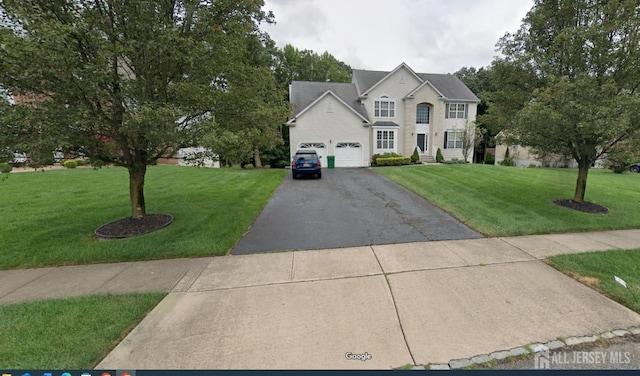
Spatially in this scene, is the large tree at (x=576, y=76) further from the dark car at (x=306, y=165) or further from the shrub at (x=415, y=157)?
the shrub at (x=415, y=157)

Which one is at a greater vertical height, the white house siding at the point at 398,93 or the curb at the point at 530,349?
the white house siding at the point at 398,93

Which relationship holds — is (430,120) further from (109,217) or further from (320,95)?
(109,217)

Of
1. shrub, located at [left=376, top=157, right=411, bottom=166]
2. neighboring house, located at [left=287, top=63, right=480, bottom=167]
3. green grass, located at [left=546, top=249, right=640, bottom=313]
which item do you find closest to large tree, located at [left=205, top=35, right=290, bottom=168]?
green grass, located at [left=546, top=249, right=640, bottom=313]

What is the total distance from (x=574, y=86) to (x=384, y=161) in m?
15.3

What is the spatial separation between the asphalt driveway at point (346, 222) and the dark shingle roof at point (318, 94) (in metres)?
14.4

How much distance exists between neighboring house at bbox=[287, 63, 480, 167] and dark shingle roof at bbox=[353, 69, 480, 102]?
0.09 m

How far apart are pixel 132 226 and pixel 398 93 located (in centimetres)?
2306

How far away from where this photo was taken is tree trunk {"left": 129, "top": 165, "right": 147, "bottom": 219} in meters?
6.57

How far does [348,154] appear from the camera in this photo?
22.5m

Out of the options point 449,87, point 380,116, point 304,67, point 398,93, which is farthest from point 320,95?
point 304,67

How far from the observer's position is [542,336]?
275 centimetres

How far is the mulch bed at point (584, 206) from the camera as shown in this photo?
24.9ft

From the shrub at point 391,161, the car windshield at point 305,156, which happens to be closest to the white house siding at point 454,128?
the shrub at point 391,161

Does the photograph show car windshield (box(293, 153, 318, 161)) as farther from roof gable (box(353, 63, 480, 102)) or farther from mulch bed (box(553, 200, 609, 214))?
roof gable (box(353, 63, 480, 102))
